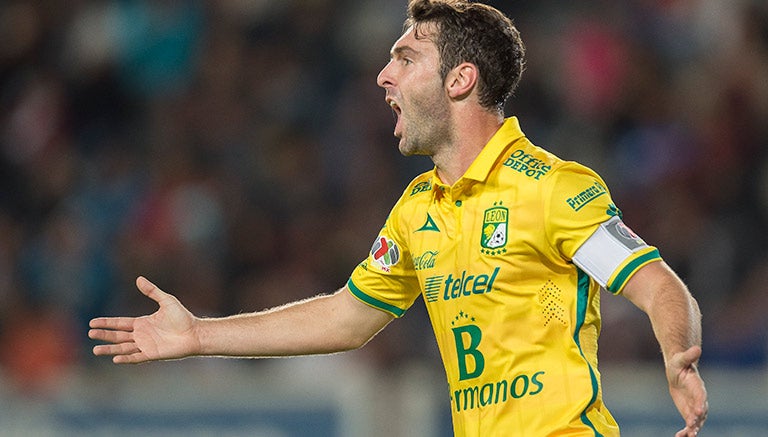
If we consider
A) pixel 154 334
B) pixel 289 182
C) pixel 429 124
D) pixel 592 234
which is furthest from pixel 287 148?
pixel 592 234

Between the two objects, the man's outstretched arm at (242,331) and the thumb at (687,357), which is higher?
the man's outstretched arm at (242,331)

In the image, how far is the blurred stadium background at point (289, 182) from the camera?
368 inches

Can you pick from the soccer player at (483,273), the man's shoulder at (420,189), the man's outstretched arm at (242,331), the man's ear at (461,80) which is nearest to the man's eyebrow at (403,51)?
the soccer player at (483,273)

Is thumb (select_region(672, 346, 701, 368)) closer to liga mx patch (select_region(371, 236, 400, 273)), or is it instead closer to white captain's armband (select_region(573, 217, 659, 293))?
white captain's armband (select_region(573, 217, 659, 293))

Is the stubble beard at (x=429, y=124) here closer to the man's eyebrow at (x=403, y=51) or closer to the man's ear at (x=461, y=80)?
the man's ear at (x=461, y=80)

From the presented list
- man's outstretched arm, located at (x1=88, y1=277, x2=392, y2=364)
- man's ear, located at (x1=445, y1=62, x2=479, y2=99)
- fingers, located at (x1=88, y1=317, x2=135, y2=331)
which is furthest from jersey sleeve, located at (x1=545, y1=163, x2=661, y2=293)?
fingers, located at (x1=88, y1=317, x2=135, y2=331)

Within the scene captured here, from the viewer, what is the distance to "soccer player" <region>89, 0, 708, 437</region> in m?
4.78

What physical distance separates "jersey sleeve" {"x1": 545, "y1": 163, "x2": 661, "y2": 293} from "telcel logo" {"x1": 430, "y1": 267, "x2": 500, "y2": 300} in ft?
0.89

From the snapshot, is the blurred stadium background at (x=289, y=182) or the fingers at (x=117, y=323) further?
the blurred stadium background at (x=289, y=182)

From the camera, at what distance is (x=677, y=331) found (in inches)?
173

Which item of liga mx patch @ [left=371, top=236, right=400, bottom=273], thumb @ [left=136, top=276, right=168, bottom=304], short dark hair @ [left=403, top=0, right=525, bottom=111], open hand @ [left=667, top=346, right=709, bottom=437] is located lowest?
open hand @ [left=667, top=346, right=709, bottom=437]

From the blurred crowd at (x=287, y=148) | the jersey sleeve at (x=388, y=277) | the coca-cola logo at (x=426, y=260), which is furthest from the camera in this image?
the blurred crowd at (x=287, y=148)

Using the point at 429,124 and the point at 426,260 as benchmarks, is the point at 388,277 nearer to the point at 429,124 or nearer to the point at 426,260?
the point at 426,260

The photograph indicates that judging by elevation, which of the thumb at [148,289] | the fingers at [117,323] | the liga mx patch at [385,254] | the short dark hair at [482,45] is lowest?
the fingers at [117,323]
